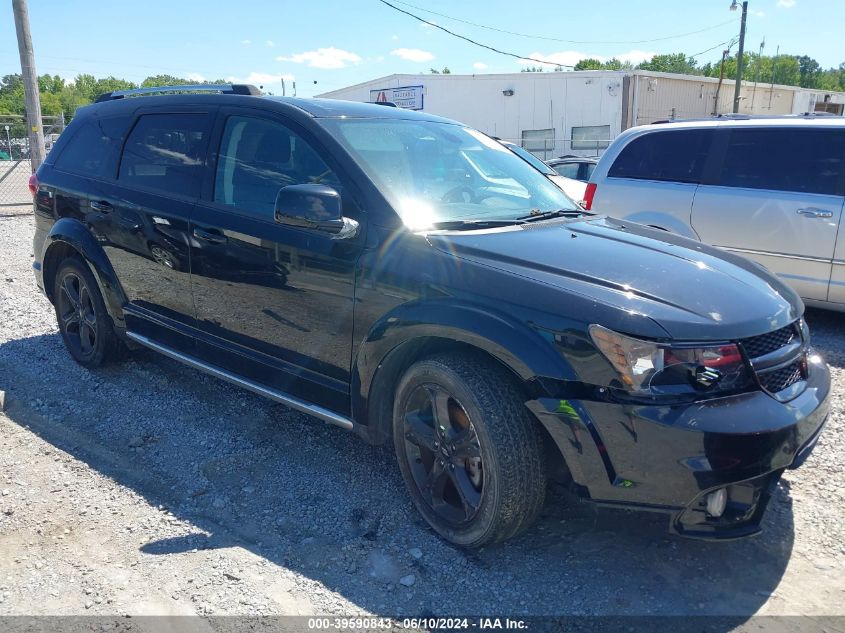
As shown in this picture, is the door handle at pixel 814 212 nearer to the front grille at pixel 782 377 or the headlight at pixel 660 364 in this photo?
the front grille at pixel 782 377

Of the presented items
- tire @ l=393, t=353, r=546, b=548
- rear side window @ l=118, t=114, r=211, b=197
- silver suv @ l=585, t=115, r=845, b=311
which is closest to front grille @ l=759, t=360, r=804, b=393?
tire @ l=393, t=353, r=546, b=548

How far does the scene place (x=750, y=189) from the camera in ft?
20.7

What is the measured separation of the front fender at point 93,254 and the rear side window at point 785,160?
5354mm

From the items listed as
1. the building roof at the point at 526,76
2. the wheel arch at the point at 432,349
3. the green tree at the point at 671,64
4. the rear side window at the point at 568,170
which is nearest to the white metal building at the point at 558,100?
the building roof at the point at 526,76

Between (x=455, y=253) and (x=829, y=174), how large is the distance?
15.1ft

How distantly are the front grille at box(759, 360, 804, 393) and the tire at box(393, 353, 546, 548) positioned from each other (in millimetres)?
925

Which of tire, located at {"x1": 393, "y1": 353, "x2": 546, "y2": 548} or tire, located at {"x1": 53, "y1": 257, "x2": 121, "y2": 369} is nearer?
tire, located at {"x1": 393, "y1": 353, "x2": 546, "y2": 548}

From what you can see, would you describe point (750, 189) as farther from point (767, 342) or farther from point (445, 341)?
point (445, 341)

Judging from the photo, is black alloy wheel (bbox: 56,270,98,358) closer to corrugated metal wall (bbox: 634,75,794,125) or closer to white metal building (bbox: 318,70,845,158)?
corrugated metal wall (bbox: 634,75,794,125)

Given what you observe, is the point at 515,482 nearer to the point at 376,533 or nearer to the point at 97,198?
the point at 376,533

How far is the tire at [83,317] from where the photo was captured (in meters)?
4.91

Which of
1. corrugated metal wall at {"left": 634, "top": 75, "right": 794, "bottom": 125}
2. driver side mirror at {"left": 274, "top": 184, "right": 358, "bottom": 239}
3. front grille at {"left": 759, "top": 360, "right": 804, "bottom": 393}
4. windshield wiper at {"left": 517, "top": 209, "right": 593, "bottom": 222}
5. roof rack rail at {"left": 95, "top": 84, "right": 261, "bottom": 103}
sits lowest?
front grille at {"left": 759, "top": 360, "right": 804, "bottom": 393}

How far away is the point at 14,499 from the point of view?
3473 millimetres

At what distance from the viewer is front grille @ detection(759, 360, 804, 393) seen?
2.71 meters
